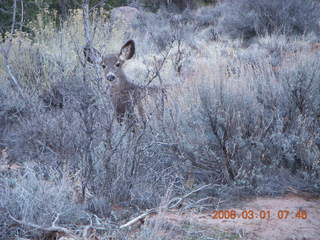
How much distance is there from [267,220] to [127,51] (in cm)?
444

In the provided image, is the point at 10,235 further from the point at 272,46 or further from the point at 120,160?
the point at 272,46

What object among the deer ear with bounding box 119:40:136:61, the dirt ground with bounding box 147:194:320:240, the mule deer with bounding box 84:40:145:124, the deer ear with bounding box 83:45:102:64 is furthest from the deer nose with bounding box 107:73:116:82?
the dirt ground with bounding box 147:194:320:240

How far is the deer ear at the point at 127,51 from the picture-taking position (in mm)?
7269

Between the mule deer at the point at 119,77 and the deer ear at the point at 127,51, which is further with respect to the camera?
the deer ear at the point at 127,51

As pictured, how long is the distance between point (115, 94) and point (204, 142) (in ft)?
8.30

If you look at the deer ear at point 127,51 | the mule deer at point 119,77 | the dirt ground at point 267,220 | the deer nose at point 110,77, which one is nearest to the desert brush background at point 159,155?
the dirt ground at point 267,220

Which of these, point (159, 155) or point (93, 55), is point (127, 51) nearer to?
point (159, 155)

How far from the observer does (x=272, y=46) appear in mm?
13109
